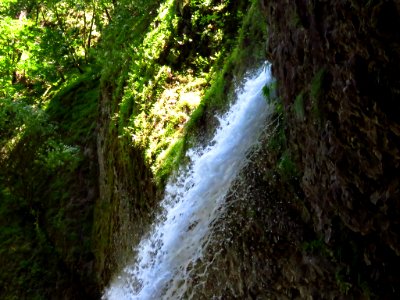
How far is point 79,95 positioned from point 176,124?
9.58m

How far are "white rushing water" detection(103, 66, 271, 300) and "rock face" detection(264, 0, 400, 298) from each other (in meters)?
1.18

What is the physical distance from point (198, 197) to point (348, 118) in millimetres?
2857

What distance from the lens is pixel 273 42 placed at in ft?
12.2

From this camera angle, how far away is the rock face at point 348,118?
7.72 feet

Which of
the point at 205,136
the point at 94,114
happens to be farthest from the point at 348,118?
the point at 94,114

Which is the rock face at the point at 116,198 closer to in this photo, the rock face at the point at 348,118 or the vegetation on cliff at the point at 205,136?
the vegetation on cliff at the point at 205,136

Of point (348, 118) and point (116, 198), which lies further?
point (116, 198)

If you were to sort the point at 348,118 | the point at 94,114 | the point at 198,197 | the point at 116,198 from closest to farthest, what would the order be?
the point at 348,118 < the point at 198,197 < the point at 116,198 < the point at 94,114

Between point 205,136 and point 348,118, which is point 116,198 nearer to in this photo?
point 205,136

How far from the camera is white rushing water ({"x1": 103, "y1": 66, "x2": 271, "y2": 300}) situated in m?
4.77

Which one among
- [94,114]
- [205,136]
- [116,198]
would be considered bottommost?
[116,198]

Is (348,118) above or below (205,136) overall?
above

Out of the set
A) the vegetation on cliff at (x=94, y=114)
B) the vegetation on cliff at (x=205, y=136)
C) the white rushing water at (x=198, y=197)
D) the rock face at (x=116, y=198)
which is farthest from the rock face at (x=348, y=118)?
the rock face at (x=116, y=198)

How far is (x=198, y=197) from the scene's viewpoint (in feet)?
17.3
